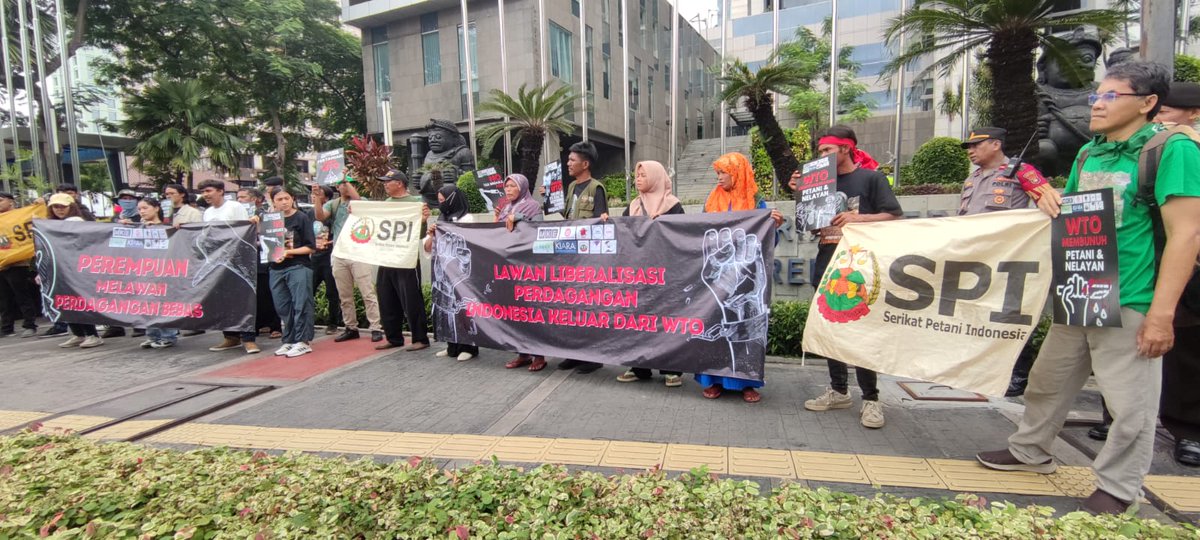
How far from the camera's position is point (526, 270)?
4.83 meters

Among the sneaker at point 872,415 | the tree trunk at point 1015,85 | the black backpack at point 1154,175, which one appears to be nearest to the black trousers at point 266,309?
the sneaker at point 872,415

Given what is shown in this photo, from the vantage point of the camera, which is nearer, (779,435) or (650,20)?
(779,435)

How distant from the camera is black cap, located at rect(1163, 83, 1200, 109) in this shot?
9.53 feet

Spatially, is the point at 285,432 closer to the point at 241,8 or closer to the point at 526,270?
the point at 526,270

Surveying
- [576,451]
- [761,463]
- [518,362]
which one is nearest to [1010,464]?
[761,463]

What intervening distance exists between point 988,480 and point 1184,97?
214 cm

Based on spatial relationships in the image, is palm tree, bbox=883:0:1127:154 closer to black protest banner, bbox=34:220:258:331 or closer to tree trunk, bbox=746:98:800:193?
tree trunk, bbox=746:98:800:193

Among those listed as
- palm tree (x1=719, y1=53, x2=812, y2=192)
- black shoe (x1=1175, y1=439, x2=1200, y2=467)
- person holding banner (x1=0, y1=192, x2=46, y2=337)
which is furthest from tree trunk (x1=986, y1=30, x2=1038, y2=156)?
person holding banner (x1=0, y1=192, x2=46, y2=337)

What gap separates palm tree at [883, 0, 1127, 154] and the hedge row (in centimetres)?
694

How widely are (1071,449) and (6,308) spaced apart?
1044cm

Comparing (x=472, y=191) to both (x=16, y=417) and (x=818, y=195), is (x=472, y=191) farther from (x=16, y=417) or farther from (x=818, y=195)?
(x=818, y=195)

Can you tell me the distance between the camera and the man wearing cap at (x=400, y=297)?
573cm

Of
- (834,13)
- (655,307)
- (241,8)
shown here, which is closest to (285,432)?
(655,307)

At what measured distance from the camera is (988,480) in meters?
2.79
